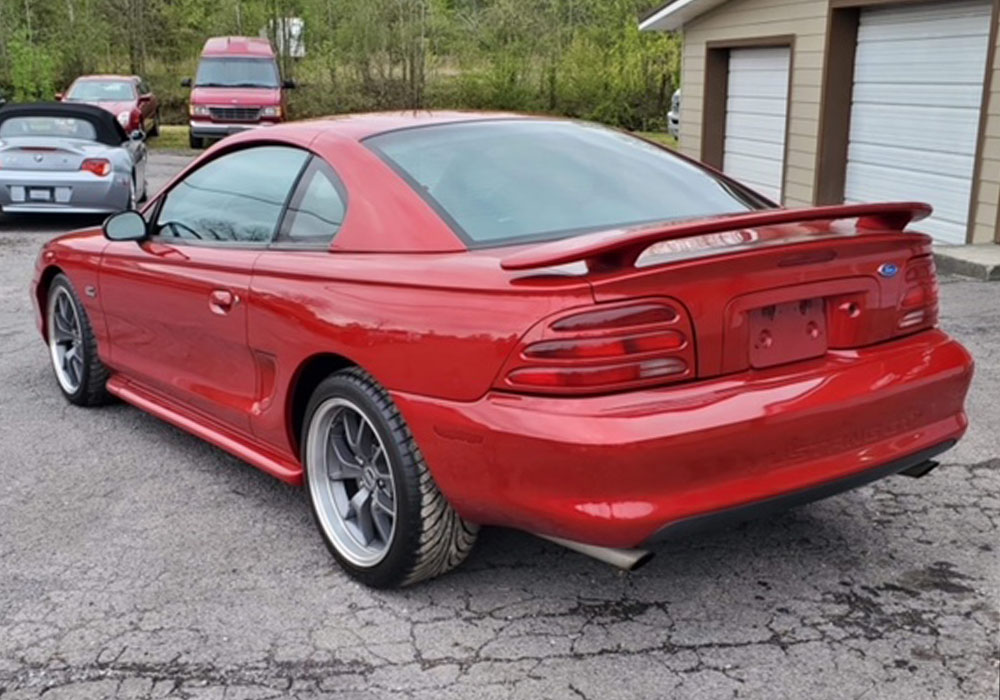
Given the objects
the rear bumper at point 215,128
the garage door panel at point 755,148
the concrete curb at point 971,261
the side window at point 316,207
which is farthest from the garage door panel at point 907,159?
the rear bumper at point 215,128

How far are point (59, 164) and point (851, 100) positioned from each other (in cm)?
889

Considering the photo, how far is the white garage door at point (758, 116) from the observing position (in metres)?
13.3

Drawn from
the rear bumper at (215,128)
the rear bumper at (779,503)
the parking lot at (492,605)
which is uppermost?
the rear bumper at (215,128)

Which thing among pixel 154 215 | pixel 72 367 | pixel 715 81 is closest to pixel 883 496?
pixel 154 215

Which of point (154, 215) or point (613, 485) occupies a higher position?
point (154, 215)

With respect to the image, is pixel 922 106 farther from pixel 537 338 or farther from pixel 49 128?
pixel 49 128

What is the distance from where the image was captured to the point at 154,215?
470cm

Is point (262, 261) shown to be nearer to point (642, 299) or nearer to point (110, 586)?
point (110, 586)

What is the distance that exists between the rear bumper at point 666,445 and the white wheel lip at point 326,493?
46 centimetres

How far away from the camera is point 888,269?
320cm

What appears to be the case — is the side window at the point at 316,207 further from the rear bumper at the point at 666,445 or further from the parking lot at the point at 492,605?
the parking lot at the point at 492,605

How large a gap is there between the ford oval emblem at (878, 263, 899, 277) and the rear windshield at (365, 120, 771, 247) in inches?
25.8

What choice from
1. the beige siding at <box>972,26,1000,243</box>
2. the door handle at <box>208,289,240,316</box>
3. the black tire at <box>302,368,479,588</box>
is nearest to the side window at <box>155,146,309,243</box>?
the door handle at <box>208,289,240,316</box>

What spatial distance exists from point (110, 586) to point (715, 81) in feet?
→ 42.2
